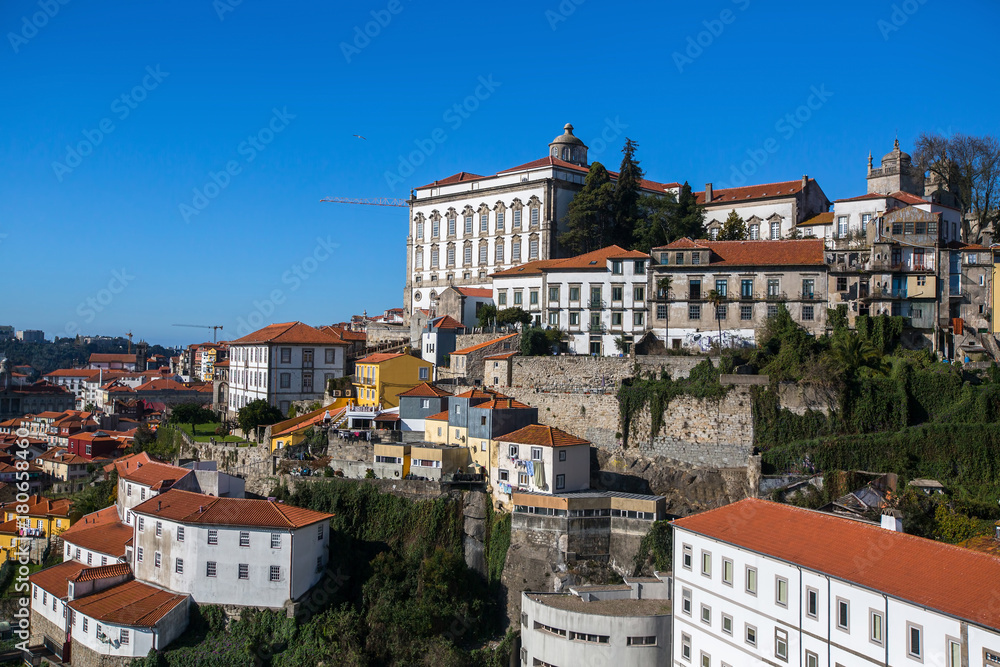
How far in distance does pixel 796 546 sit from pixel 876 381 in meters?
12.3

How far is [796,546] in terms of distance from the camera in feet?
77.4

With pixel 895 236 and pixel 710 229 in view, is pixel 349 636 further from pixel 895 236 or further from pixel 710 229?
pixel 710 229

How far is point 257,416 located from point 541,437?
69.4ft

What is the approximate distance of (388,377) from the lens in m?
45.6

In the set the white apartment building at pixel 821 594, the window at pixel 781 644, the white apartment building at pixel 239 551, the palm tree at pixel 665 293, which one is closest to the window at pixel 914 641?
the white apartment building at pixel 821 594

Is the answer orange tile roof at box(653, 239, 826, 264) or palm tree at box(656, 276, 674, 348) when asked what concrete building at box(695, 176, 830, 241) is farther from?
palm tree at box(656, 276, 674, 348)

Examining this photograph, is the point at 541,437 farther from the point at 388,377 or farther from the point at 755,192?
the point at 755,192

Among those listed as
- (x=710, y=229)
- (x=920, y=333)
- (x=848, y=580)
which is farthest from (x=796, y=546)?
(x=710, y=229)

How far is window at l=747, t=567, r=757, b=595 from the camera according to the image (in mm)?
24047

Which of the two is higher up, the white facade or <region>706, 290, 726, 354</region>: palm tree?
<region>706, 290, 726, 354</region>: palm tree

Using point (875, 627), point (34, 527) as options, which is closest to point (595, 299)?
point (875, 627)

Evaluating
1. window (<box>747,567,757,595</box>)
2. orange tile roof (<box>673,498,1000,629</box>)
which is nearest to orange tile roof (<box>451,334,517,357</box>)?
orange tile roof (<box>673,498,1000,629</box>)

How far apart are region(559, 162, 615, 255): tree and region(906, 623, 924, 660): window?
37.1 meters

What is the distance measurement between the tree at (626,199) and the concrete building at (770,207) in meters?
5.98
